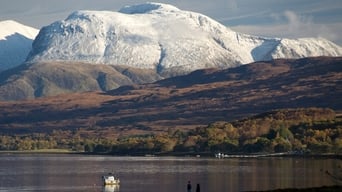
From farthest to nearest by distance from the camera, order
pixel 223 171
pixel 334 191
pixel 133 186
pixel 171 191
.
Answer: pixel 223 171, pixel 133 186, pixel 171 191, pixel 334 191

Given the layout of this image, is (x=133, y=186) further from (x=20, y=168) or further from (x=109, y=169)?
(x=20, y=168)

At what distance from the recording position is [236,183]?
124 meters

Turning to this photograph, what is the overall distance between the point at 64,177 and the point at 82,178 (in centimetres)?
469

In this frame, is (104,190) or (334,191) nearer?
(334,191)

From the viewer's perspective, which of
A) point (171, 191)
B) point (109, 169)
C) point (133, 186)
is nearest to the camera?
point (171, 191)

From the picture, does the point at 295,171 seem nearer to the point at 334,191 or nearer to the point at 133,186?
the point at 133,186

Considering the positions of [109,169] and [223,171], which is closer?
[223,171]

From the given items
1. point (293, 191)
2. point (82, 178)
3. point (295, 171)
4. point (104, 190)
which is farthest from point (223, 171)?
point (293, 191)

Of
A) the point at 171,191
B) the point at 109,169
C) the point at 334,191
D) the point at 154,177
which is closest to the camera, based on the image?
the point at 334,191

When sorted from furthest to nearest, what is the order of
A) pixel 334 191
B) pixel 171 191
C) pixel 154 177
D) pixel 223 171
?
pixel 223 171
pixel 154 177
pixel 171 191
pixel 334 191

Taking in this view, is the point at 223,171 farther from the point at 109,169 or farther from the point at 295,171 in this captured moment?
the point at 109,169

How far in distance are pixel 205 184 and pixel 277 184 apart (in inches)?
368

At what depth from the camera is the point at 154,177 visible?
140 meters

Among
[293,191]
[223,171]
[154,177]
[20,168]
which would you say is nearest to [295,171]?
[223,171]
